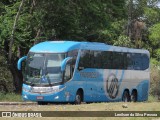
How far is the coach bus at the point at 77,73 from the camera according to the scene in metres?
23.3

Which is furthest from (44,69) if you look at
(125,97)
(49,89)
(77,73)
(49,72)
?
(125,97)

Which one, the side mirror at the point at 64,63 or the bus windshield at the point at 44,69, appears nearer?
the side mirror at the point at 64,63

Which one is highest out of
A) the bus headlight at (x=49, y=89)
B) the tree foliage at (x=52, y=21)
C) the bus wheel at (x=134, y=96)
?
the tree foliage at (x=52, y=21)

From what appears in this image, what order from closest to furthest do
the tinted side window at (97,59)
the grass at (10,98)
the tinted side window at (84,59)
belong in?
the tinted side window at (84,59) < the tinted side window at (97,59) < the grass at (10,98)

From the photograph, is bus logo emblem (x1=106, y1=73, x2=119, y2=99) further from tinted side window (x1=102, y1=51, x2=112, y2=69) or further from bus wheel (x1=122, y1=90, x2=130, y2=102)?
bus wheel (x1=122, y1=90, x2=130, y2=102)

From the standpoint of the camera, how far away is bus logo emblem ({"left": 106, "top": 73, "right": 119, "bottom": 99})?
27422 mm

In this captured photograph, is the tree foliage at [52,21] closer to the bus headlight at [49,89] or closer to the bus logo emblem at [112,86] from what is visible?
the bus logo emblem at [112,86]

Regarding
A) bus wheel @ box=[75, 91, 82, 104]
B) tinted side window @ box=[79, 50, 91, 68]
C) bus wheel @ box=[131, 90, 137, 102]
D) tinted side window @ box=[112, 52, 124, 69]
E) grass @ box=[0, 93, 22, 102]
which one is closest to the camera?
bus wheel @ box=[75, 91, 82, 104]

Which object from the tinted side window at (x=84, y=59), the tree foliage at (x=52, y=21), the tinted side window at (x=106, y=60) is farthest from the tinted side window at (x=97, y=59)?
the tree foliage at (x=52, y=21)

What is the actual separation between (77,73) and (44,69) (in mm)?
1861

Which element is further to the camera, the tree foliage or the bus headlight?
the tree foliage

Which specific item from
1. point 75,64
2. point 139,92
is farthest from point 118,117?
point 139,92

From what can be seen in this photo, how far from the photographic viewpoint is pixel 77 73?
24.2 metres

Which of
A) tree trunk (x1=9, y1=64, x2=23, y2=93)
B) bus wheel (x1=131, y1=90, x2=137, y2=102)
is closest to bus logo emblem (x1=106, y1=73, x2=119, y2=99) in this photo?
bus wheel (x1=131, y1=90, x2=137, y2=102)
